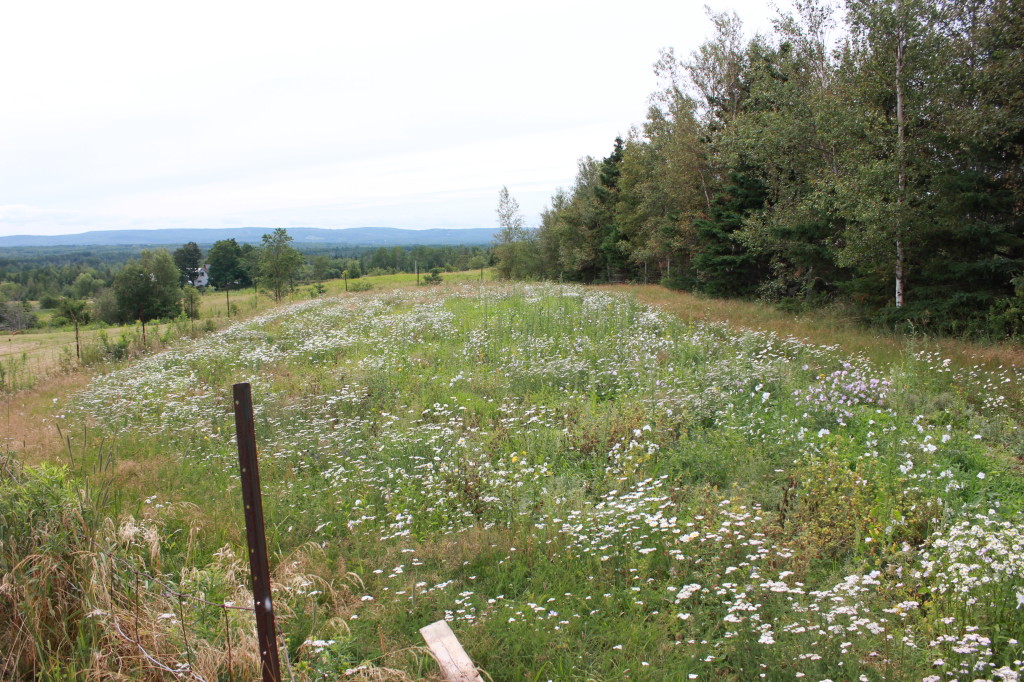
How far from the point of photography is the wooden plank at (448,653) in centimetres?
348

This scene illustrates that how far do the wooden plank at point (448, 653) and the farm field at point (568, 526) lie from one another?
4.6 inches

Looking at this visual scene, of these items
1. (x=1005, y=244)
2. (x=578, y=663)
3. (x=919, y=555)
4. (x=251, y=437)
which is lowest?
(x=578, y=663)

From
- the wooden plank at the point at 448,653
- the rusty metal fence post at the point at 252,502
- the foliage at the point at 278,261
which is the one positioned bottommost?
the wooden plank at the point at 448,653

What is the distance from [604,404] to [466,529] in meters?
3.71

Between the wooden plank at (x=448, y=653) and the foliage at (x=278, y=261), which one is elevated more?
the foliage at (x=278, y=261)

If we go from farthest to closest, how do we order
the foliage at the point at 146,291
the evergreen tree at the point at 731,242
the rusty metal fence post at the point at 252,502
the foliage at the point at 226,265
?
the foliage at the point at 226,265
the foliage at the point at 146,291
the evergreen tree at the point at 731,242
the rusty metal fence post at the point at 252,502

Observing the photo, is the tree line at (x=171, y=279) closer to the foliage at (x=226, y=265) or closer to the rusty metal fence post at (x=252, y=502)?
the foliage at (x=226, y=265)

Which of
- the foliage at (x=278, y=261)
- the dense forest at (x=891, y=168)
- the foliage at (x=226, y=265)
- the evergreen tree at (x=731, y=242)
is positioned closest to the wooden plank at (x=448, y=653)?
the dense forest at (x=891, y=168)

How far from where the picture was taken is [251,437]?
248 cm

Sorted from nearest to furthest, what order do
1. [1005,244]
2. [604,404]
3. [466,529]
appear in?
[466,529] → [604,404] → [1005,244]

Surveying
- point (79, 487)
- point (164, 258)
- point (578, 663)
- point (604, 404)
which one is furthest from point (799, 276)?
point (164, 258)

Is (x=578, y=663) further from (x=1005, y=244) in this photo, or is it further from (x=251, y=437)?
(x=1005, y=244)

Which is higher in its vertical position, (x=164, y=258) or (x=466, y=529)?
(x=164, y=258)

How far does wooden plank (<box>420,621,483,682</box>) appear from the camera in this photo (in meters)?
3.48
